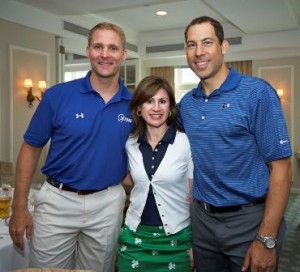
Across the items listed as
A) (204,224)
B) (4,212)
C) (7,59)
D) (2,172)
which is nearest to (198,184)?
(204,224)

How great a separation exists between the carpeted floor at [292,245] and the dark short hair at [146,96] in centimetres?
253

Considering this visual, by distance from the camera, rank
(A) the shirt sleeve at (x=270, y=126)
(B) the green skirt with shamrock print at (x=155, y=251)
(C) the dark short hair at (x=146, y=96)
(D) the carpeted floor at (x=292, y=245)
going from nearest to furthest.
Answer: (A) the shirt sleeve at (x=270, y=126) → (B) the green skirt with shamrock print at (x=155, y=251) → (C) the dark short hair at (x=146, y=96) → (D) the carpeted floor at (x=292, y=245)

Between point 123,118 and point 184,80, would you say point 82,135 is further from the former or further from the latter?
point 184,80

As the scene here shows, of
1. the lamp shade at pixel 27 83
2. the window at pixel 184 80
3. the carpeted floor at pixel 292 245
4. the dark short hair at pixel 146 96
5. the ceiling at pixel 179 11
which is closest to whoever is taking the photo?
the dark short hair at pixel 146 96

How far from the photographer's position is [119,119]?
1.96 m

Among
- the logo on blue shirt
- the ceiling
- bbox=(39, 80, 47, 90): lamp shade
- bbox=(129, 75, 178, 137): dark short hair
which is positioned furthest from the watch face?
bbox=(39, 80, 47, 90): lamp shade

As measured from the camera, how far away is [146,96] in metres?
1.92

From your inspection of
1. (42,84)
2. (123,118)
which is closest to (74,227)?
(123,118)

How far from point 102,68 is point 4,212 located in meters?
1.19

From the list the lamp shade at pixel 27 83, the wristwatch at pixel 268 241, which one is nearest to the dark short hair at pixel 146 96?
the wristwatch at pixel 268 241

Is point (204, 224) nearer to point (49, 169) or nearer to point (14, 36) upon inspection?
point (49, 169)

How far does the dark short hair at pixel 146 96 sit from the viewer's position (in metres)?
1.92

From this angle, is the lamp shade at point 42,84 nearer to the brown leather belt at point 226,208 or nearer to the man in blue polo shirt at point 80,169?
the man in blue polo shirt at point 80,169

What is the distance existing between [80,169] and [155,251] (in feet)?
1.80
